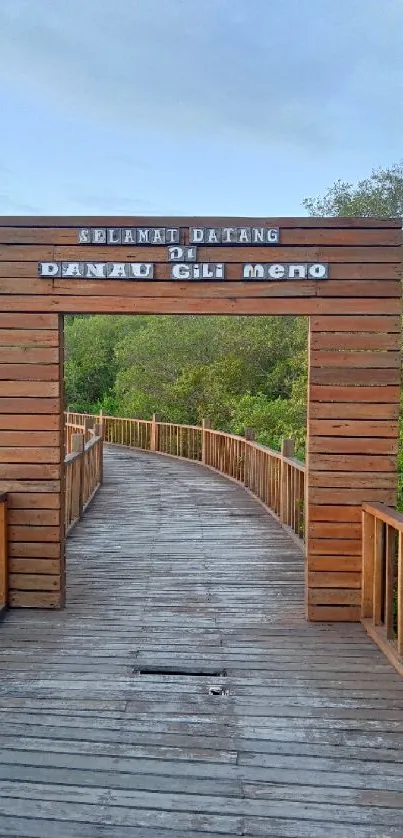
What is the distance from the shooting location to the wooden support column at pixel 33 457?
5.24 m

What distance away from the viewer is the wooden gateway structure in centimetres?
503

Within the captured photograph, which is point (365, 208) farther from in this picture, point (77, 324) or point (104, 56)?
point (77, 324)

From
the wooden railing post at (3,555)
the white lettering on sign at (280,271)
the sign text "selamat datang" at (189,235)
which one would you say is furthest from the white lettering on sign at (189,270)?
the wooden railing post at (3,555)

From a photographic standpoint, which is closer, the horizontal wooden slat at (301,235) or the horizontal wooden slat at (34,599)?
the horizontal wooden slat at (301,235)

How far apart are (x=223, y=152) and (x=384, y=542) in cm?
2557

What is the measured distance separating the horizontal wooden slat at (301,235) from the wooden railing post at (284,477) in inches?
127

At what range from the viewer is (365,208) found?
15555mm

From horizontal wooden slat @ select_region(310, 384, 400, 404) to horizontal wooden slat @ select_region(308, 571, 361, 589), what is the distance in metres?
1.29

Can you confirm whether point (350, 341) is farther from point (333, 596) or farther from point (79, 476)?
point (79, 476)

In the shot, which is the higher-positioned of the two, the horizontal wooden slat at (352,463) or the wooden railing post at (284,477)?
the horizontal wooden slat at (352,463)

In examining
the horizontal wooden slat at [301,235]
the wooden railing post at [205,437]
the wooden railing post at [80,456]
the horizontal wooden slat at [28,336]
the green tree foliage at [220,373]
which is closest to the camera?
the horizontal wooden slat at [301,235]

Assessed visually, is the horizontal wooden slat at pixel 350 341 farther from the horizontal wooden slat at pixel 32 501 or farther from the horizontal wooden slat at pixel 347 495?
the horizontal wooden slat at pixel 32 501

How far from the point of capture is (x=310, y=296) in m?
5.07

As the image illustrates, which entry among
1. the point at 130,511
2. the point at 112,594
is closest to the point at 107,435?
the point at 130,511
